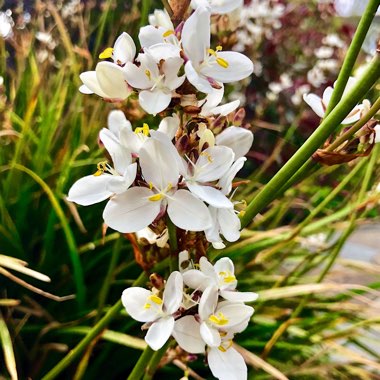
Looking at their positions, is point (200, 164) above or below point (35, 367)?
above

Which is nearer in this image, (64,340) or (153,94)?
(153,94)

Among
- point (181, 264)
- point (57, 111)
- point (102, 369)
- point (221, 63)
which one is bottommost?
point (102, 369)

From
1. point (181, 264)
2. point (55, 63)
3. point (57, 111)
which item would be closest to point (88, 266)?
point (57, 111)

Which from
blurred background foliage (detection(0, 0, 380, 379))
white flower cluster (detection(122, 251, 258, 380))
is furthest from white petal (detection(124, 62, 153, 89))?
blurred background foliage (detection(0, 0, 380, 379))

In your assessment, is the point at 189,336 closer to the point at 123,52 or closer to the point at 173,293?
the point at 173,293

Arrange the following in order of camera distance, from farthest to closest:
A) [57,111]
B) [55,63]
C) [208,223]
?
[55,63] → [57,111] → [208,223]

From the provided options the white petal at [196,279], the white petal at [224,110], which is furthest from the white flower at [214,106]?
the white petal at [196,279]

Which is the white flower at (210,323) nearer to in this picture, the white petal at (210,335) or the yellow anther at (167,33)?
the white petal at (210,335)

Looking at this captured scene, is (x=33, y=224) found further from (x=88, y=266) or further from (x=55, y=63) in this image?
(x=55, y=63)
